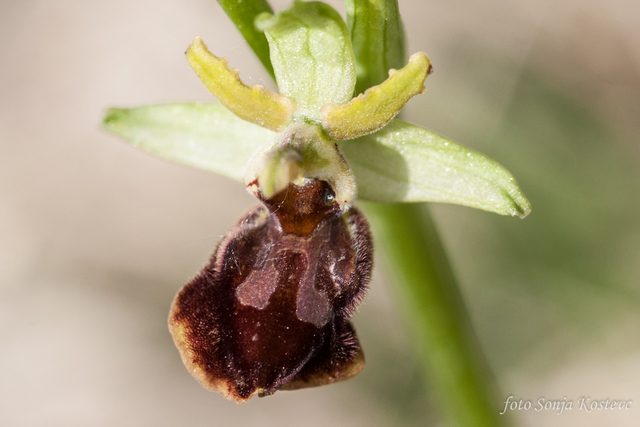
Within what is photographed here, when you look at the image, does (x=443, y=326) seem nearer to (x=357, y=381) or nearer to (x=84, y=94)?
(x=357, y=381)

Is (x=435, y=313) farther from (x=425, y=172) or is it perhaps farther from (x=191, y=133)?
(x=191, y=133)

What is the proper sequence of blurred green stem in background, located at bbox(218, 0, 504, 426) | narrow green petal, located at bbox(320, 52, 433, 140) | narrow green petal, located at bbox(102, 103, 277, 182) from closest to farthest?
narrow green petal, located at bbox(320, 52, 433, 140)
blurred green stem in background, located at bbox(218, 0, 504, 426)
narrow green petal, located at bbox(102, 103, 277, 182)

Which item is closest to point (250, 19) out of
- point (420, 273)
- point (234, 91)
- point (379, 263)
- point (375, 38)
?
point (234, 91)

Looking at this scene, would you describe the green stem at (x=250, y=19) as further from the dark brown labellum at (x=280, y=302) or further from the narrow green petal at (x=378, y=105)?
the dark brown labellum at (x=280, y=302)

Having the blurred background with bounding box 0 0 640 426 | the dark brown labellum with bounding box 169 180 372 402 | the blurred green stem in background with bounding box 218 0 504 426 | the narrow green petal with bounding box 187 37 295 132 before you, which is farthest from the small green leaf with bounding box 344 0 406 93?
the blurred background with bounding box 0 0 640 426

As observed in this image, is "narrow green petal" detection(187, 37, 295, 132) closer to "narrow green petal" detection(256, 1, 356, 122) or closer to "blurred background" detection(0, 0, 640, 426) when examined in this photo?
"narrow green petal" detection(256, 1, 356, 122)

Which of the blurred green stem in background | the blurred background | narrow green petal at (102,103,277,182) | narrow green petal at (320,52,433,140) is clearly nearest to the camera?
narrow green petal at (320,52,433,140)

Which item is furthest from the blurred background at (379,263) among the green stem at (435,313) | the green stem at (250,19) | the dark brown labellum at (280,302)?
the green stem at (250,19)
